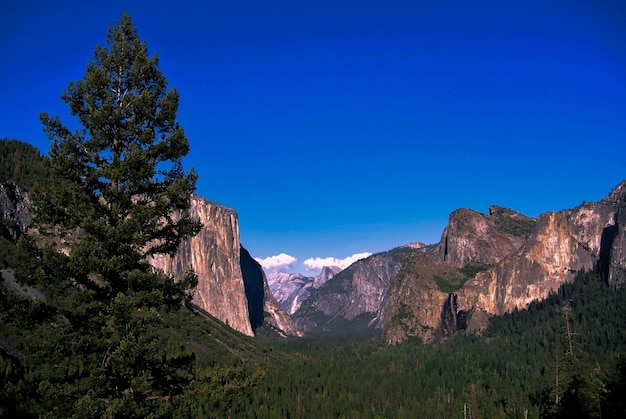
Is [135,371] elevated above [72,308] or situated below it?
below

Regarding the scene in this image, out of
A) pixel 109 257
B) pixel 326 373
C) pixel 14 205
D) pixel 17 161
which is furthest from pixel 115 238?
pixel 326 373

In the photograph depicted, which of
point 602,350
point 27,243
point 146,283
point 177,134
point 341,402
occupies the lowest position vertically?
point 341,402

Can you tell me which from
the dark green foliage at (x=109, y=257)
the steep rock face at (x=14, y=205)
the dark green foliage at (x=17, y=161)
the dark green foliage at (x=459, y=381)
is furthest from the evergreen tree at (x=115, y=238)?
the dark green foliage at (x=17, y=161)

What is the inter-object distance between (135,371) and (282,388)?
10538cm

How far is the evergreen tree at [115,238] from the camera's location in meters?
14.6

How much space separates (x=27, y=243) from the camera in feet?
51.0

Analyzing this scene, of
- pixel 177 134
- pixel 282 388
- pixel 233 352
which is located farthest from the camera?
pixel 233 352

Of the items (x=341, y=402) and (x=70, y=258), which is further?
(x=341, y=402)

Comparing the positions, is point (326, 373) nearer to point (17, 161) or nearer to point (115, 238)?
point (17, 161)

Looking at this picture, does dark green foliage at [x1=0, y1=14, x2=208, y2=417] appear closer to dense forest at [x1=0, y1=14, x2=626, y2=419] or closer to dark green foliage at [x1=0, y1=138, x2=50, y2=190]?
dense forest at [x1=0, y1=14, x2=626, y2=419]

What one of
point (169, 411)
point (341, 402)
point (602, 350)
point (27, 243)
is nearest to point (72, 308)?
point (27, 243)

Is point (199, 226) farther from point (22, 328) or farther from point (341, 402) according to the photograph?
point (341, 402)

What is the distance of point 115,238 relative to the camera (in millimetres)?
15547

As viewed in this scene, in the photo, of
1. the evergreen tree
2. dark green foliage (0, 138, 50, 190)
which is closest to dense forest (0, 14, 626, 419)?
the evergreen tree
